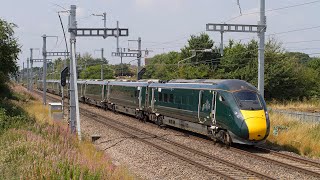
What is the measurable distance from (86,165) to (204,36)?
53421 millimetres

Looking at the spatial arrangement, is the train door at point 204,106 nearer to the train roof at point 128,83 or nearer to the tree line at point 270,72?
the train roof at point 128,83

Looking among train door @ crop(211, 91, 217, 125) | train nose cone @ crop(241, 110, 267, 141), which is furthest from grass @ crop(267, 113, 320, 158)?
train door @ crop(211, 91, 217, 125)

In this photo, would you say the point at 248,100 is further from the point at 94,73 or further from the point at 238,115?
the point at 94,73

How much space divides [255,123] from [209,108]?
2.55 metres

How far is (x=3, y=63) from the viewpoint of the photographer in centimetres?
2917

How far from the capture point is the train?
16.3 metres

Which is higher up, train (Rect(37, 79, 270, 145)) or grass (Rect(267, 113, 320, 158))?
train (Rect(37, 79, 270, 145))

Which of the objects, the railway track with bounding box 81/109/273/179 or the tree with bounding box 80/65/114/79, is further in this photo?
the tree with bounding box 80/65/114/79

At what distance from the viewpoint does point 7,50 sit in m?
28.7

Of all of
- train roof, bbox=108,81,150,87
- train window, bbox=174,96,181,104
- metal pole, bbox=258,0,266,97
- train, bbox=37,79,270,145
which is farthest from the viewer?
train roof, bbox=108,81,150,87

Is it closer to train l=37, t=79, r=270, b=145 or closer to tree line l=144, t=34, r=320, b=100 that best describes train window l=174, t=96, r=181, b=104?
train l=37, t=79, r=270, b=145

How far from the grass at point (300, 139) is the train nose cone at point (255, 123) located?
2.42 m

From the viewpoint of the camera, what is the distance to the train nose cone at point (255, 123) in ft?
52.7

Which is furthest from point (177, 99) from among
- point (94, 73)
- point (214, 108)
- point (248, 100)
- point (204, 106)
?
point (94, 73)
